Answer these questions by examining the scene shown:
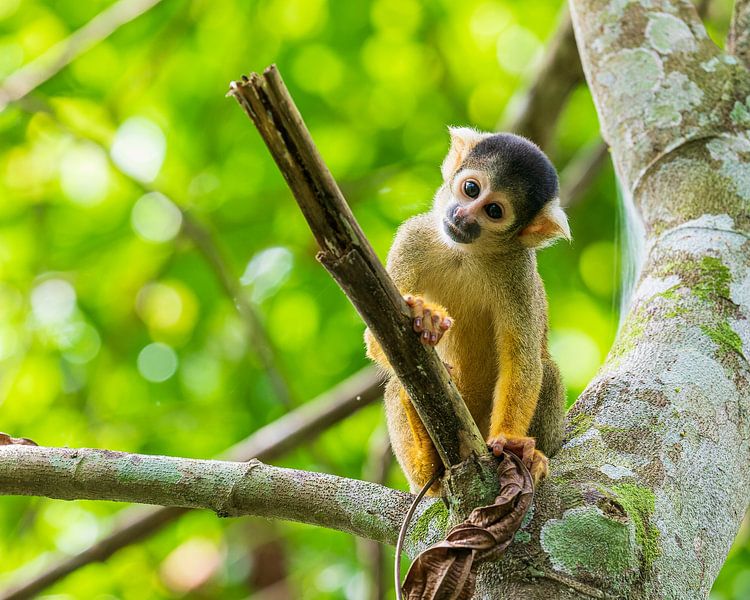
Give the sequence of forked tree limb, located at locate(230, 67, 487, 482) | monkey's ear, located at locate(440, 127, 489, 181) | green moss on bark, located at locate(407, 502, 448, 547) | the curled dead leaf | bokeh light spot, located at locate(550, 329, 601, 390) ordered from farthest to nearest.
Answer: bokeh light spot, located at locate(550, 329, 601, 390) < monkey's ear, located at locate(440, 127, 489, 181) < green moss on bark, located at locate(407, 502, 448, 547) < the curled dead leaf < forked tree limb, located at locate(230, 67, 487, 482)

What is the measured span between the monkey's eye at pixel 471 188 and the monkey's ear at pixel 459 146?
0.70 ft

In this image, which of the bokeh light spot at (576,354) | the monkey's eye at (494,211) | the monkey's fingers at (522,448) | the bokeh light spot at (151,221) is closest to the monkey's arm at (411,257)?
the monkey's eye at (494,211)

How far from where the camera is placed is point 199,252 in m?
5.45

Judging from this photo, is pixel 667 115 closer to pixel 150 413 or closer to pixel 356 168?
pixel 356 168

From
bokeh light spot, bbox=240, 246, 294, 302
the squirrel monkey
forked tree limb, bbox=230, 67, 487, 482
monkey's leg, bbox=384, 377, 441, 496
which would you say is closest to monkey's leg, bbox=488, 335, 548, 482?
the squirrel monkey

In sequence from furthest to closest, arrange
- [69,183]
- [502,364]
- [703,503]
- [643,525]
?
[69,183], [502,364], [703,503], [643,525]

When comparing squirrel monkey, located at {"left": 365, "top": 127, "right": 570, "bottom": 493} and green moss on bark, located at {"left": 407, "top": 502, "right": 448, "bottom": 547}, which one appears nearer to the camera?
green moss on bark, located at {"left": 407, "top": 502, "right": 448, "bottom": 547}

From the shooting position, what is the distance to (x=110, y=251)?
18.5 feet

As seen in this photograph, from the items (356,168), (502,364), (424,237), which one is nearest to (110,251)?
(356,168)

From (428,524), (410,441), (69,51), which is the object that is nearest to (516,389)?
(410,441)

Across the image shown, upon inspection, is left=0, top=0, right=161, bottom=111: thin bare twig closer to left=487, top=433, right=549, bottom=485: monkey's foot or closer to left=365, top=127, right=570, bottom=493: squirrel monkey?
left=365, top=127, right=570, bottom=493: squirrel monkey

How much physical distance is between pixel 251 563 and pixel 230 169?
2587 millimetres

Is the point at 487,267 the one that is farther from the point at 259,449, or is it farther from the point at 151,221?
the point at 151,221

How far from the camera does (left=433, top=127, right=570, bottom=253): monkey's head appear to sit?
11.2ft
